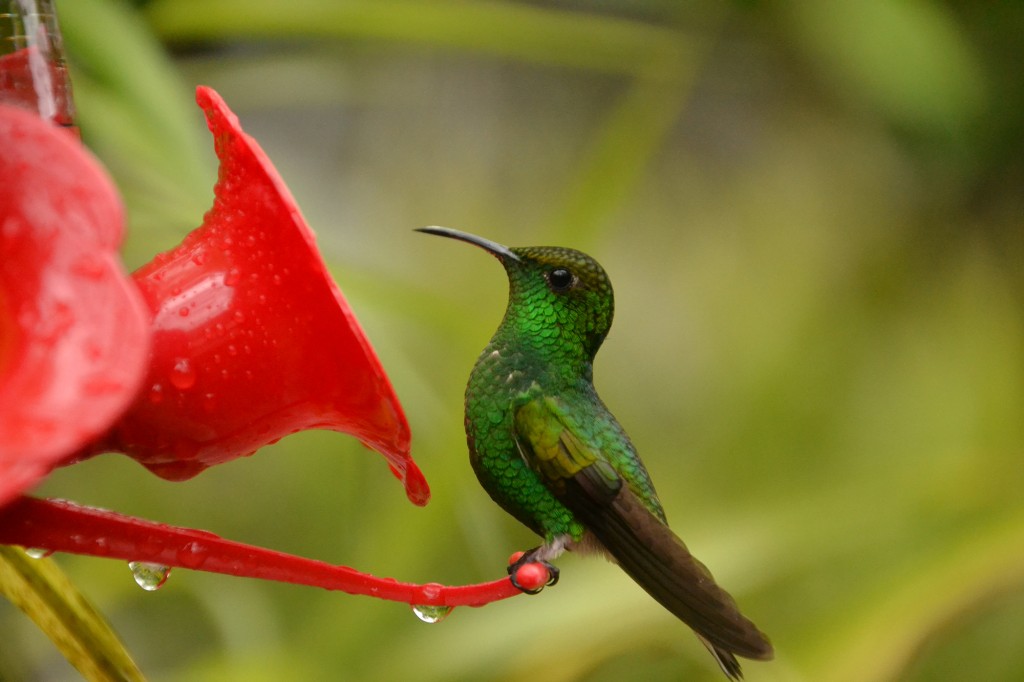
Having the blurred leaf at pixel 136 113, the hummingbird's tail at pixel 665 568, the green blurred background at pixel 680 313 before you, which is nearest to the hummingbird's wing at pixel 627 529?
the hummingbird's tail at pixel 665 568

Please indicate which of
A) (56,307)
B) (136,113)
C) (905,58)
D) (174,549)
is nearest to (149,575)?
(174,549)

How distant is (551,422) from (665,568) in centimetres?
8

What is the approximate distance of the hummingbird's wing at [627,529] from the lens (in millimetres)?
404

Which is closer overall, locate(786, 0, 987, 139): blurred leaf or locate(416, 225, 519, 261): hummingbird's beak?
locate(416, 225, 519, 261): hummingbird's beak

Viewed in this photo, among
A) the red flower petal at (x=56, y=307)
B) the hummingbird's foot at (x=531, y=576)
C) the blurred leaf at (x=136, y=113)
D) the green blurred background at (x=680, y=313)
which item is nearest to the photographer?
the red flower petal at (x=56, y=307)

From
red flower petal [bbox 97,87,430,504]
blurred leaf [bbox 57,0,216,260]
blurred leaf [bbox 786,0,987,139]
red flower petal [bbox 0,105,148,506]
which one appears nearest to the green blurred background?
blurred leaf [bbox 786,0,987,139]

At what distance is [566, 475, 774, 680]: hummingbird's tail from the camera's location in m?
0.40

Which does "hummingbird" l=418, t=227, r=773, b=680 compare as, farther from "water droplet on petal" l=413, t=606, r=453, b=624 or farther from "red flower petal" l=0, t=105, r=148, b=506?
"red flower petal" l=0, t=105, r=148, b=506

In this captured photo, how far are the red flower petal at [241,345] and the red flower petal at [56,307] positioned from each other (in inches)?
4.0

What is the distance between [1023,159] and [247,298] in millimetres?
1682

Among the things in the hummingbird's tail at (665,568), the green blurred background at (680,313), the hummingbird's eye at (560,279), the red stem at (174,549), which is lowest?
the green blurred background at (680,313)

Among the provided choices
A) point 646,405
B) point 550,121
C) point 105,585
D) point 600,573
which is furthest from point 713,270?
point 105,585

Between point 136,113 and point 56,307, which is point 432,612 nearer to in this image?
point 56,307

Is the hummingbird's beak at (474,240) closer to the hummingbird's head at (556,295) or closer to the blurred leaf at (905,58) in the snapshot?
the hummingbird's head at (556,295)
